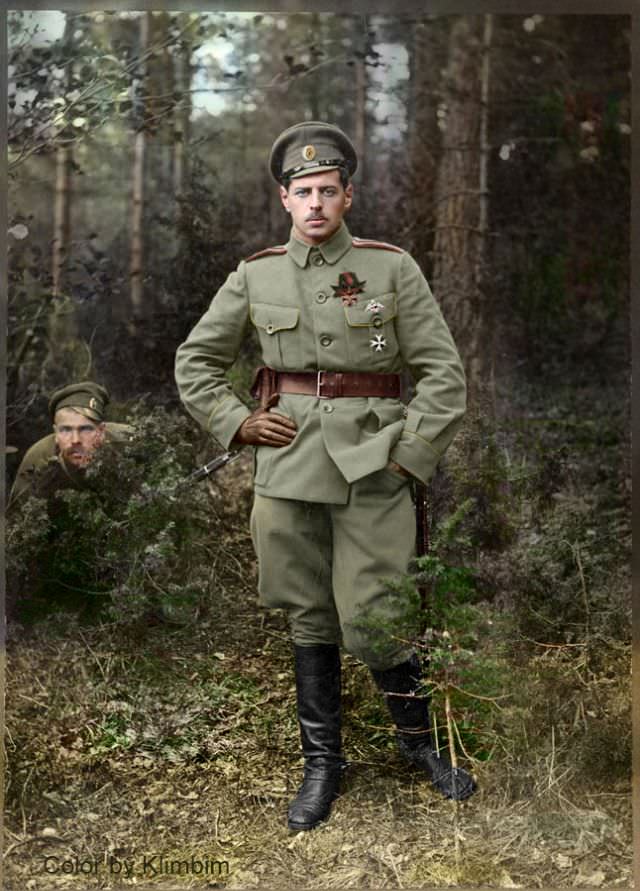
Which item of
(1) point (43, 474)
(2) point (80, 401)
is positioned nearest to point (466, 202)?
(2) point (80, 401)

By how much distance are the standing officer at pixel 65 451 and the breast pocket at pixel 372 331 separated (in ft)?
3.13

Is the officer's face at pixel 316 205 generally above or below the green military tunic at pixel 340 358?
above

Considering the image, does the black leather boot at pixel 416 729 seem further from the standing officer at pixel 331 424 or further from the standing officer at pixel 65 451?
the standing officer at pixel 65 451

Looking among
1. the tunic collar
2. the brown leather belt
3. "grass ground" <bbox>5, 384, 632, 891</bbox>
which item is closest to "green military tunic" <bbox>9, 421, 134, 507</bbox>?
"grass ground" <bbox>5, 384, 632, 891</bbox>

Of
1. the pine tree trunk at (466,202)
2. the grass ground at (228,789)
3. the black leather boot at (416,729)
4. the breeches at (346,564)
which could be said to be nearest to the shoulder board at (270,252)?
the pine tree trunk at (466,202)

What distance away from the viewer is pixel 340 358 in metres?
3.97

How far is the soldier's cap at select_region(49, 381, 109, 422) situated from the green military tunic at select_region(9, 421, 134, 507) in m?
0.12

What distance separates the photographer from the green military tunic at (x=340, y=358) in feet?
13.0

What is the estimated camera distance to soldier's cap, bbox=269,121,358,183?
13.2 feet

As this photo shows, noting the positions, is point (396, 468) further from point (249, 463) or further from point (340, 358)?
point (249, 463)

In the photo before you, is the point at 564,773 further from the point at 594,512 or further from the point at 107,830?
the point at 107,830

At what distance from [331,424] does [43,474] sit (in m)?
1.15

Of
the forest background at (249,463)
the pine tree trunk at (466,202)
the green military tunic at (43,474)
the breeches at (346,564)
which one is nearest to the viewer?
the breeches at (346,564)

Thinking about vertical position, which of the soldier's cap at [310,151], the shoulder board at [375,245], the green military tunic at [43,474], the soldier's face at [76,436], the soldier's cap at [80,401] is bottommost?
the green military tunic at [43,474]
